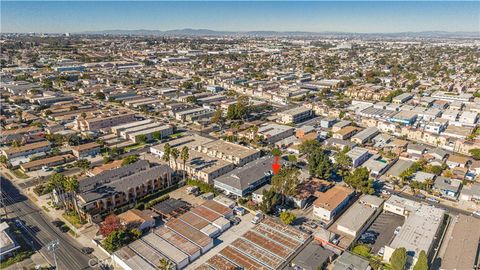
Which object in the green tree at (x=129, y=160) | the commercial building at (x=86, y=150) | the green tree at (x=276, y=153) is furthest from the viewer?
the commercial building at (x=86, y=150)

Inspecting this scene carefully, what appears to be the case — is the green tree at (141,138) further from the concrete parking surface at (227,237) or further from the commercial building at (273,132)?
the concrete parking surface at (227,237)

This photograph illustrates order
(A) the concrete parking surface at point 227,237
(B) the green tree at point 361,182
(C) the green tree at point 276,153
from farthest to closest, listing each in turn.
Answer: (C) the green tree at point 276,153
(B) the green tree at point 361,182
(A) the concrete parking surface at point 227,237

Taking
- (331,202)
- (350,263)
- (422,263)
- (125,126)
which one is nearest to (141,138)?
(125,126)

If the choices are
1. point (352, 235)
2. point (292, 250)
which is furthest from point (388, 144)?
point (292, 250)

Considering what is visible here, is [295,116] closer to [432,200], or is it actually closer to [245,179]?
[245,179]

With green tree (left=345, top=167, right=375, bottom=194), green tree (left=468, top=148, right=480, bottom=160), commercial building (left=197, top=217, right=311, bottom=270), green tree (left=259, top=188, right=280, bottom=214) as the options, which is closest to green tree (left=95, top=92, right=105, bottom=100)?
green tree (left=259, top=188, right=280, bottom=214)

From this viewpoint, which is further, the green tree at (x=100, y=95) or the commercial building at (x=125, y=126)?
the green tree at (x=100, y=95)

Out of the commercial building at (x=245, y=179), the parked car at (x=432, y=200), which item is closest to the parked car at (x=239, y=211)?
the commercial building at (x=245, y=179)

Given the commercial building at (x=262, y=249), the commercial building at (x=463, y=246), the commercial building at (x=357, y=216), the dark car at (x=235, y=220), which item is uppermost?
the commercial building at (x=463, y=246)
